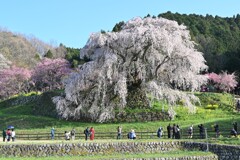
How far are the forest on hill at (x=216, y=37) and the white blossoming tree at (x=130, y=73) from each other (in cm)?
2013

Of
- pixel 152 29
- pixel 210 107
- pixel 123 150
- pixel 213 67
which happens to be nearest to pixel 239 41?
pixel 213 67

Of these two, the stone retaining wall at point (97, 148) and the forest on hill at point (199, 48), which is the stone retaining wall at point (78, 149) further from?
Answer: the forest on hill at point (199, 48)

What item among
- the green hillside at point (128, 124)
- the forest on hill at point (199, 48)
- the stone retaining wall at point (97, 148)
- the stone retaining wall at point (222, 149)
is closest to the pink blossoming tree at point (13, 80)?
the forest on hill at point (199, 48)

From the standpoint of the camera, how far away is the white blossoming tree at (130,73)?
3906 centimetres

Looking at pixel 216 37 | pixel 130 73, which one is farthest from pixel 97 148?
pixel 216 37

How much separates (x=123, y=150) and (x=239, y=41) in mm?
59863

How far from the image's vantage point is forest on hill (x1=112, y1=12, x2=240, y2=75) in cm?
7300

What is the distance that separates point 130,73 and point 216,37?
56553mm

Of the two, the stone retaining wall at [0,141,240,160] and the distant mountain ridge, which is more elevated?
the distant mountain ridge

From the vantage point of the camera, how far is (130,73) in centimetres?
4109

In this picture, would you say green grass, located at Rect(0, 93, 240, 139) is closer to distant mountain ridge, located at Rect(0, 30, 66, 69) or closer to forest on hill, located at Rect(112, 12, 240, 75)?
forest on hill, located at Rect(112, 12, 240, 75)

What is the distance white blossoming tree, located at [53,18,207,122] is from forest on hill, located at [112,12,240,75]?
20.1 meters

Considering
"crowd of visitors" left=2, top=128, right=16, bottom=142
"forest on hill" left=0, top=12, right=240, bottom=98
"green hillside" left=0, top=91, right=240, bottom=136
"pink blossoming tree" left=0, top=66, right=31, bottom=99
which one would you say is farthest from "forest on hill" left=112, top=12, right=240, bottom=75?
"crowd of visitors" left=2, top=128, right=16, bottom=142

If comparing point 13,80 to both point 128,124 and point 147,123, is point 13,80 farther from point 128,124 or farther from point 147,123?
point 147,123
